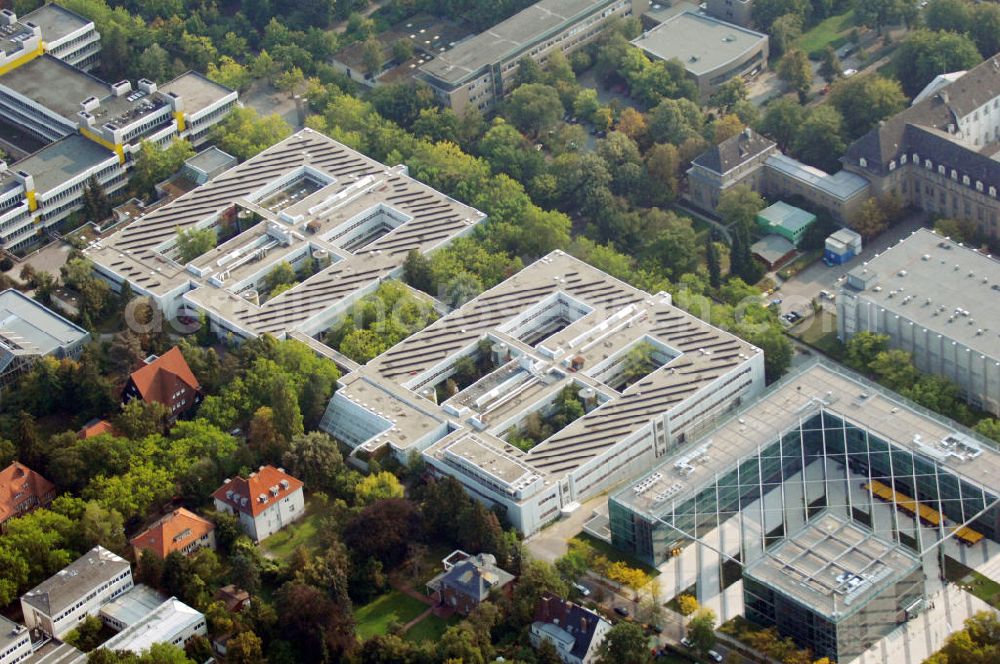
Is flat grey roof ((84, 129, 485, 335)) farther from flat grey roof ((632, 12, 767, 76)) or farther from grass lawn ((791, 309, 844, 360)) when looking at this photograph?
flat grey roof ((632, 12, 767, 76))

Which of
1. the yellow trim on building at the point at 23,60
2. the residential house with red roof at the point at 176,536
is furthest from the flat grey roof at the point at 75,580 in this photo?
the yellow trim on building at the point at 23,60

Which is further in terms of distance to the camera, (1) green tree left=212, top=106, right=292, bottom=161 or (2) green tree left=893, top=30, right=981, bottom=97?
(1) green tree left=212, top=106, right=292, bottom=161

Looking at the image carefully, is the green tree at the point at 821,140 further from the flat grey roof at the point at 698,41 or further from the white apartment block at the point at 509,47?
the white apartment block at the point at 509,47

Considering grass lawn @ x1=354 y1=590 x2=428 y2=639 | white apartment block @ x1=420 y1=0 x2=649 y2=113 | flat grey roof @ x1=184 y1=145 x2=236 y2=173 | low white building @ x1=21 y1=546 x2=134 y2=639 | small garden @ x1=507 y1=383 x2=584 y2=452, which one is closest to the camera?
low white building @ x1=21 y1=546 x2=134 y2=639

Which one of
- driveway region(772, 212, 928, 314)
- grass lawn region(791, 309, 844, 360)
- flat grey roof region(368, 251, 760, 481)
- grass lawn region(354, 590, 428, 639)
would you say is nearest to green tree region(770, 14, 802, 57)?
driveway region(772, 212, 928, 314)

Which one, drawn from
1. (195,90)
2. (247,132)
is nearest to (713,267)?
(247,132)

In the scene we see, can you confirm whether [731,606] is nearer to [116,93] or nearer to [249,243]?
[249,243]

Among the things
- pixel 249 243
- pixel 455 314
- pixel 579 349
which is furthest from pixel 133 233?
pixel 579 349
